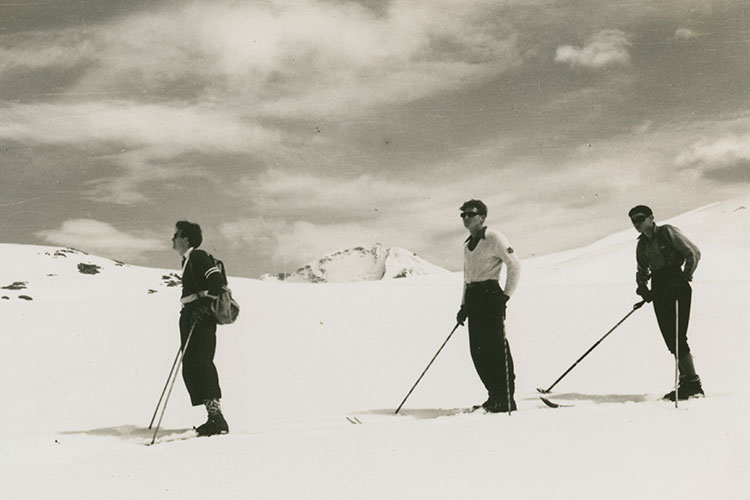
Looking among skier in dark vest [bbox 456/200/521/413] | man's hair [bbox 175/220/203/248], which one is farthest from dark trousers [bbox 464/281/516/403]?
man's hair [bbox 175/220/203/248]

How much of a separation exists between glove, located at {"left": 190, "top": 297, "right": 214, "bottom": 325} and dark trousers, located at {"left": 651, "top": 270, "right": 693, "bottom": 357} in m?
3.79

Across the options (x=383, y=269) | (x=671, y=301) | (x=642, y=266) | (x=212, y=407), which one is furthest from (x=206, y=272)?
(x=383, y=269)

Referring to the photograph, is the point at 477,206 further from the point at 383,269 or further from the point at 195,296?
the point at 383,269

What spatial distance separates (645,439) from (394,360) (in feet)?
16.9

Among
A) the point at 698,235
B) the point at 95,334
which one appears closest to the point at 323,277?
the point at 698,235

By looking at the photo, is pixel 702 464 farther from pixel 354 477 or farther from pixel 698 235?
pixel 698 235

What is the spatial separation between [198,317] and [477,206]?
8.06 ft

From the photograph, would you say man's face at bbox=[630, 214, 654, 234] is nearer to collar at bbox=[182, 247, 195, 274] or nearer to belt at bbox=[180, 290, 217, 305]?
belt at bbox=[180, 290, 217, 305]

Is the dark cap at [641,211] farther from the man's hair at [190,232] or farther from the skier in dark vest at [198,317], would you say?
the man's hair at [190,232]

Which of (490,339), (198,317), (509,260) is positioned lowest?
(490,339)

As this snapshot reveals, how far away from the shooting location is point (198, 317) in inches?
214

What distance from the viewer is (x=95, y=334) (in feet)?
32.5

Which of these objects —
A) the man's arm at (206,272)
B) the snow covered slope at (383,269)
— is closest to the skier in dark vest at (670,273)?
the man's arm at (206,272)

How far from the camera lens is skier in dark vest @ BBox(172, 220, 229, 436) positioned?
17.5 feet
